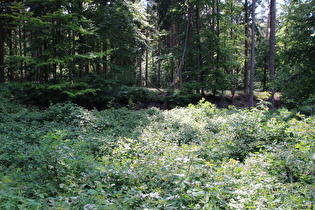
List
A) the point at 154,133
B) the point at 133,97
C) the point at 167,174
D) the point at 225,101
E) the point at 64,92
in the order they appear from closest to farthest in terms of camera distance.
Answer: the point at 167,174, the point at 154,133, the point at 64,92, the point at 133,97, the point at 225,101

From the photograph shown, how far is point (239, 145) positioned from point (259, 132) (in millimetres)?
867

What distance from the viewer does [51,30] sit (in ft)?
44.6

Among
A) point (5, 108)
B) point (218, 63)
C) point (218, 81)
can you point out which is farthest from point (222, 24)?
point (5, 108)

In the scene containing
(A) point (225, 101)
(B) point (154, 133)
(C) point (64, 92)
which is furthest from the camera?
(A) point (225, 101)

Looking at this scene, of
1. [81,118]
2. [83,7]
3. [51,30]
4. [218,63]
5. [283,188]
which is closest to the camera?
[283,188]

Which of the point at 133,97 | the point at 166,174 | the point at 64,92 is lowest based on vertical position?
the point at 166,174

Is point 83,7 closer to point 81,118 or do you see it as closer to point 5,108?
point 5,108

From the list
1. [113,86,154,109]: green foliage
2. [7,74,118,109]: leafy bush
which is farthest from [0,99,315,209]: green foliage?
[113,86,154,109]: green foliage

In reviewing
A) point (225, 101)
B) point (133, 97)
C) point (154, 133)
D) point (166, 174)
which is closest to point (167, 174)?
point (166, 174)

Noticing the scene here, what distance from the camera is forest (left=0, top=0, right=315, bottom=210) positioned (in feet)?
10.2

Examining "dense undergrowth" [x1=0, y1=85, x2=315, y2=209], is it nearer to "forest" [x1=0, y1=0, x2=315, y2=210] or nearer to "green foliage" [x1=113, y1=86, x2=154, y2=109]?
"forest" [x1=0, y1=0, x2=315, y2=210]

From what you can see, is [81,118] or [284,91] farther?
[284,91]

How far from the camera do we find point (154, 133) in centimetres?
702

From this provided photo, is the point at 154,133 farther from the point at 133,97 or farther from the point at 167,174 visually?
the point at 133,97
